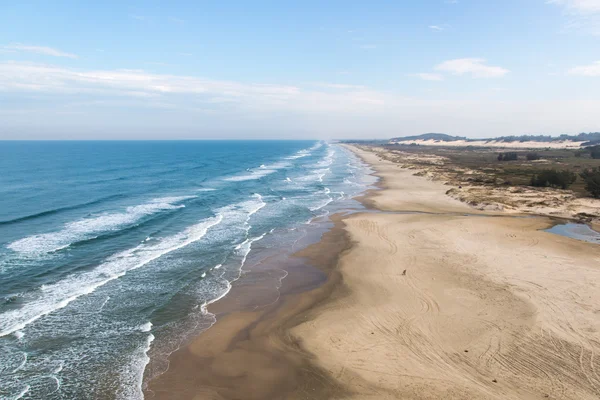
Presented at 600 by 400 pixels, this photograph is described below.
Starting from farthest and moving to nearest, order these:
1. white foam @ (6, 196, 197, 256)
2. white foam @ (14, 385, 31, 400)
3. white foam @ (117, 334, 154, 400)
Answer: white foam @ (6, 196, 197, 256) → white foam @ (117, 334, 154, 400) → white foam @ (14, 385, 31, 400)

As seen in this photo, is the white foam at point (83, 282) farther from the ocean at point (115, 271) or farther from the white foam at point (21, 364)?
the white foam at point (21, 364)

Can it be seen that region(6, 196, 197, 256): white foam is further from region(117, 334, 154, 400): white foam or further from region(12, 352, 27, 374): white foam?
region(117, 334, 154, 400): white foam

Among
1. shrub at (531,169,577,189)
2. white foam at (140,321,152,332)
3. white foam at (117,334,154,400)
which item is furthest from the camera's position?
shrub at (531,169,577,189)

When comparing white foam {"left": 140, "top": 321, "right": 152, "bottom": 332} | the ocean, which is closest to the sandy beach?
the ocean

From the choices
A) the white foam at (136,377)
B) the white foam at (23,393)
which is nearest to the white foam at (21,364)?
the white foam at (23,393)

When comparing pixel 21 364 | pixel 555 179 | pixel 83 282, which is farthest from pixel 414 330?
pixel 555 179
